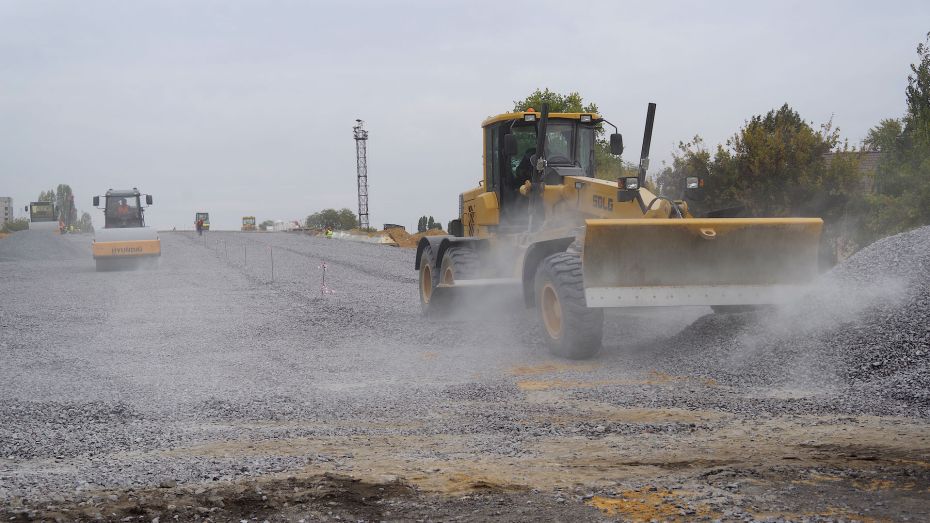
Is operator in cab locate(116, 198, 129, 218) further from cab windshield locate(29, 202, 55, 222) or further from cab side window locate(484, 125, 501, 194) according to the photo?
cab windshield locate(29, 202, 55, 222)

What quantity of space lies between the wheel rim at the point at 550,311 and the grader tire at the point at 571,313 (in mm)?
14

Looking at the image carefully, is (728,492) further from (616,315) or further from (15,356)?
(15,356)

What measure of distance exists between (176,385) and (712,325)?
6.12 metres

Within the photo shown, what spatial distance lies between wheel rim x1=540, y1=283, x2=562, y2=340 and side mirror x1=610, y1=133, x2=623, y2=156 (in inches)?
103

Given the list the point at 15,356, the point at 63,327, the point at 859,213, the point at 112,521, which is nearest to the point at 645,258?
the point at 112,521

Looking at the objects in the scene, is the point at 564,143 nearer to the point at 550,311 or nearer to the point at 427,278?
the point at 550,311

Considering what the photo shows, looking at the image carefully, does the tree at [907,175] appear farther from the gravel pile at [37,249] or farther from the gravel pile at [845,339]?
the gravel pile at [37,249]

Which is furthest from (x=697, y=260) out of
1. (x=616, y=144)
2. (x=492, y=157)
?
(x=492, y=157)

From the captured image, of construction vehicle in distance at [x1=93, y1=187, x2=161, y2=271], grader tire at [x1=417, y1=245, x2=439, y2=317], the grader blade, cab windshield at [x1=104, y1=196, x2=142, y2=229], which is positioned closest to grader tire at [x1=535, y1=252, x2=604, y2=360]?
the grader blade

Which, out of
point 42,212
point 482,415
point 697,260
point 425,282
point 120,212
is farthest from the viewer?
point 42,212

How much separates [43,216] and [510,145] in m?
47.9

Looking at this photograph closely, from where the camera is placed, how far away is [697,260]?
903 cm

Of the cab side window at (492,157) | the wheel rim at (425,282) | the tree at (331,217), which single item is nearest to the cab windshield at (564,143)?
the cab side window at (492,157)

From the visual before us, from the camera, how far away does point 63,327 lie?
42.8 ft
